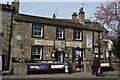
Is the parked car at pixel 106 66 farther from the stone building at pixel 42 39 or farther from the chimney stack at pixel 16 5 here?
the chimney stack at pixel 16 5

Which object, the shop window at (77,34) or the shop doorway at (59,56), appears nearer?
the shop doorway at (59,56)

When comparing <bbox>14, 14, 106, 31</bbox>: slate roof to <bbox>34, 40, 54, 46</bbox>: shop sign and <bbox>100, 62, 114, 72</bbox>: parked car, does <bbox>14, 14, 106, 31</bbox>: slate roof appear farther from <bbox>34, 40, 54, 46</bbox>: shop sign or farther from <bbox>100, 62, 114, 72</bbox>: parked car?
<bbox>100, 62, 114, 72</bbox>: parked car

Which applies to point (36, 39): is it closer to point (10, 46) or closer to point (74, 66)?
point (10, 46)

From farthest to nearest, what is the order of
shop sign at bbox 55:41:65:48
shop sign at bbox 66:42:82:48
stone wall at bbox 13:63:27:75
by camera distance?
shop sign at bbox 66:42:82:48 < shop sign at bbox 55:41:65:48 < stone wall at bbox 13:63:27:75

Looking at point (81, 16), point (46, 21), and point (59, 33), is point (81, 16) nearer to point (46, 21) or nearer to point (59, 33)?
point (59, 33)

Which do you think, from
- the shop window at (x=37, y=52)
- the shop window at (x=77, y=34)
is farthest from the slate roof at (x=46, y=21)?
the shop window at (x=37, y=52)

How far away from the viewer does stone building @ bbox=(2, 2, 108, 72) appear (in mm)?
18141

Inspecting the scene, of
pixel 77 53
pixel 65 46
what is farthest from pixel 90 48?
pixel 65 46

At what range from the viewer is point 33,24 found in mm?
19188

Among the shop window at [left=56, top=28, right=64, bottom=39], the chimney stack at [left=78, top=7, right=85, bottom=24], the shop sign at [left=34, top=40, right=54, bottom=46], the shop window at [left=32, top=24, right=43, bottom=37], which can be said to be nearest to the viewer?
the shop sign at [left=34, top=40, right=54, bottom=46]

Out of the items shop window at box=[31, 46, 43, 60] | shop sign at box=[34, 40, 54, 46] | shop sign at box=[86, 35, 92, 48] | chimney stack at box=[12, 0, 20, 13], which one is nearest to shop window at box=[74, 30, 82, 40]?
shop sign at box=[86, 35, 92, 48]

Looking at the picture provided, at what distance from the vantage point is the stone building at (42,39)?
59.5 ft

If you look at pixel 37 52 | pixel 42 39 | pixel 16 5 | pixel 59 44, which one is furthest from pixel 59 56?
pixel 16 5

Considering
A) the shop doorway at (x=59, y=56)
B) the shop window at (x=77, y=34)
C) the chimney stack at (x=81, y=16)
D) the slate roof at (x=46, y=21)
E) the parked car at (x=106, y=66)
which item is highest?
Result: the chimney stack at (x=81, y=16)
